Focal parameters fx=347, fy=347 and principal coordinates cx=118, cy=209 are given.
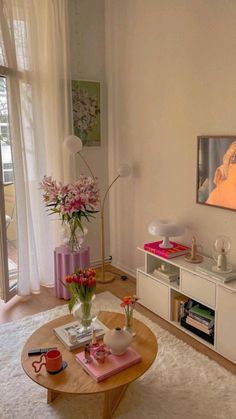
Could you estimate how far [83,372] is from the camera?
1.84 m

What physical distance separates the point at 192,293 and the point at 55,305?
53.3 inches

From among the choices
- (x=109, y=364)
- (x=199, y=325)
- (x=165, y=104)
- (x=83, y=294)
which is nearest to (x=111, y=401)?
(x=109, y=364)

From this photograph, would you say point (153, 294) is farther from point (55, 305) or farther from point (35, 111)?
point (35, 111)

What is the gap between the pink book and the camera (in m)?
1.80

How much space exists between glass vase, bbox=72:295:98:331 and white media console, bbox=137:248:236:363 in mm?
903

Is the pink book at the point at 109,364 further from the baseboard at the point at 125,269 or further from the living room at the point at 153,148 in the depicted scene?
the baseboard at the point at 125,269

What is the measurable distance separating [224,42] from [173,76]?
0.59 meters

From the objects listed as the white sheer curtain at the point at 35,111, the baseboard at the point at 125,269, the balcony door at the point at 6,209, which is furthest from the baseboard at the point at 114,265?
the balcony door at the point at 6,209

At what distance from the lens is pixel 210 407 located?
202 centimetres

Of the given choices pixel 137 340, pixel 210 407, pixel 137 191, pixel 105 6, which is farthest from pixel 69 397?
pixel 105 6

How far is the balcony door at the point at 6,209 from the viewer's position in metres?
3.23

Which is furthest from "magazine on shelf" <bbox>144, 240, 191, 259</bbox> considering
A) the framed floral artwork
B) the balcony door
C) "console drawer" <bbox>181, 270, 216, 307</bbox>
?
the framed floral artwork

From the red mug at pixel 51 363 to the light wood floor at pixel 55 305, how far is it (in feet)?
3.97

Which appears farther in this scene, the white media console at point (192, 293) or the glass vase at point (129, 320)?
the white media console at point (192, 293)
